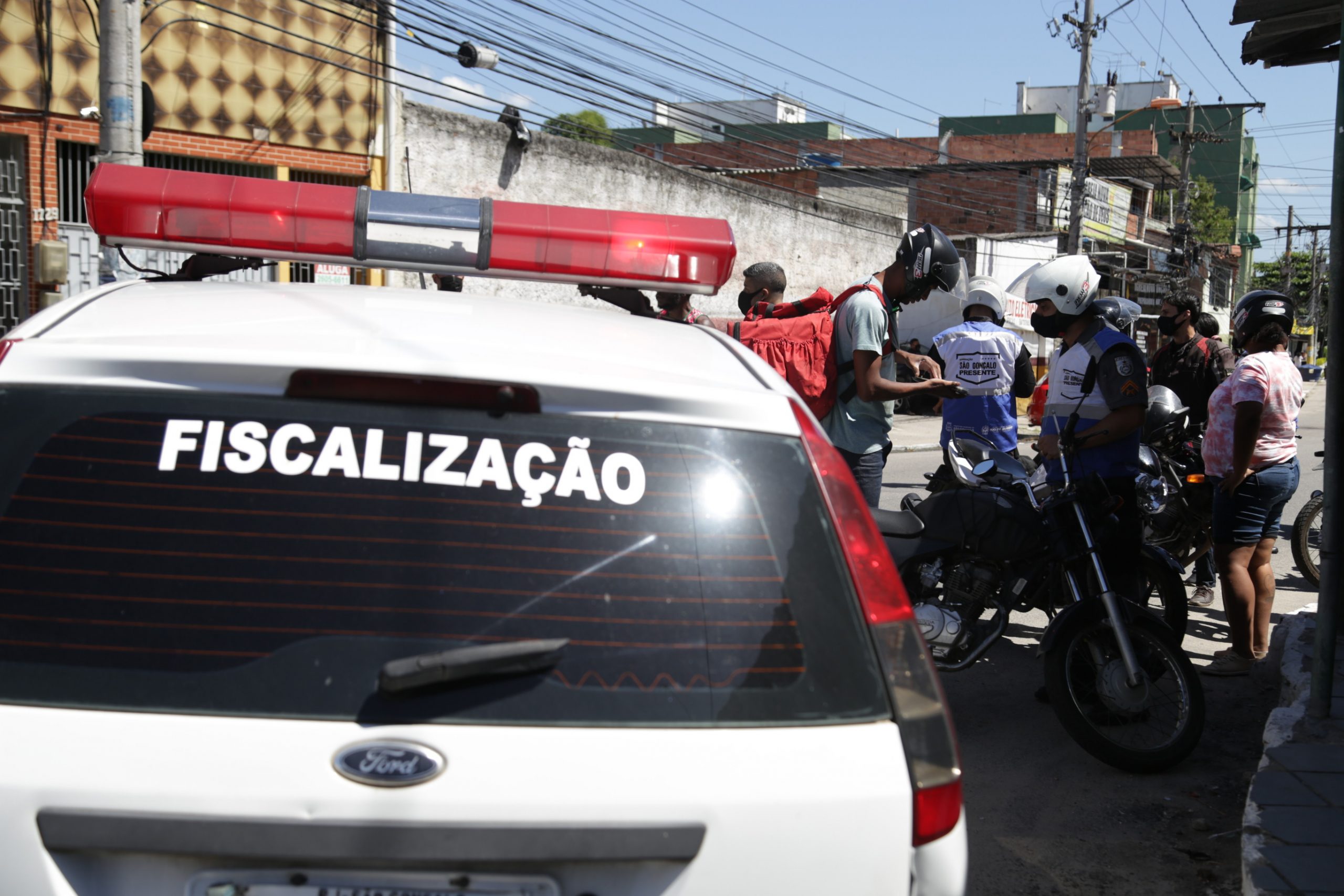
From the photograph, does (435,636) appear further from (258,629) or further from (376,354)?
(376,354)

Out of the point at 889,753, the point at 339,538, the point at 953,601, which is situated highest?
the point at 339,538

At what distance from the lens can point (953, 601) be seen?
4902mm

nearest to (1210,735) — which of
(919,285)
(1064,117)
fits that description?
(919,285)

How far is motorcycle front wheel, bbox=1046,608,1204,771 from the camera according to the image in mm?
4379

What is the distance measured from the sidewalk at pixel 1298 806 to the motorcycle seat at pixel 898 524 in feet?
4.63

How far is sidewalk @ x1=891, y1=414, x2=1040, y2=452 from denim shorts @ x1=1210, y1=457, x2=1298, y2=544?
9.36m

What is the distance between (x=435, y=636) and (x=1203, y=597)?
664 cm

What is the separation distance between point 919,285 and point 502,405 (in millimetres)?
4017

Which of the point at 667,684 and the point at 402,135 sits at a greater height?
the point at 402,135

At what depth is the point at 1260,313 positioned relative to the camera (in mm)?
5750

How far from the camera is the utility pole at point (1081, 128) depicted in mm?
25156

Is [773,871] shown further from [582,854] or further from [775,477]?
[775,477]

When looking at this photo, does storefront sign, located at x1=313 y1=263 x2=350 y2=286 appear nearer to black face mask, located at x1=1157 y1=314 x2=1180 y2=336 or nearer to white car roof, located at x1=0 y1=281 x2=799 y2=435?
black face mask, located at x1=1157 y1=314 x2=1180 y2=336

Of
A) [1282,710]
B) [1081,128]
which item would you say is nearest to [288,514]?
[1282,710]
